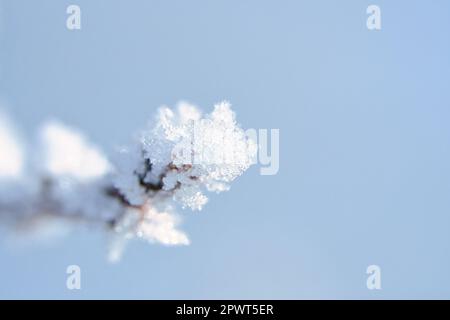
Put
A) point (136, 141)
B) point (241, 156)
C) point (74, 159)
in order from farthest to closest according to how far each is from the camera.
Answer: point (74, 159) < point (136, 141) < point (241, 156)

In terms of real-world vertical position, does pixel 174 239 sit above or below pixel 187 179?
below

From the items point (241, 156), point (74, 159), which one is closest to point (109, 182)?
point (74, 159)

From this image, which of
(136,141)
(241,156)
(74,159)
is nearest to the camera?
(241,156)

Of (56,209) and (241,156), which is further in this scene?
(56,209)

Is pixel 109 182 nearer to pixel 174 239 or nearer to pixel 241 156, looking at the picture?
pixel 174 239
